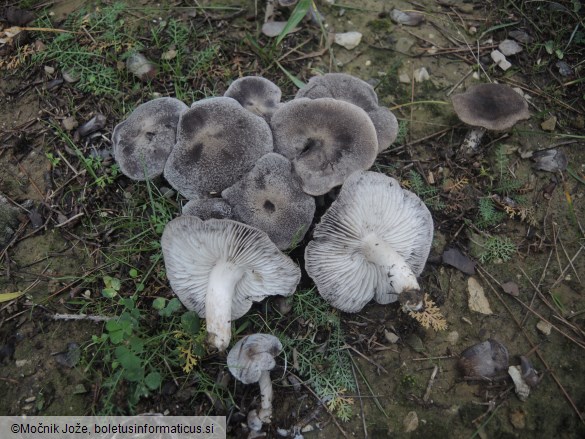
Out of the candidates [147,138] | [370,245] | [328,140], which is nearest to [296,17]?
[328,140]

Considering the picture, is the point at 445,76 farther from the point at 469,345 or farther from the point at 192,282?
the point at 192,282

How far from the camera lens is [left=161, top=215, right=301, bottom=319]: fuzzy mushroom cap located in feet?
9.14

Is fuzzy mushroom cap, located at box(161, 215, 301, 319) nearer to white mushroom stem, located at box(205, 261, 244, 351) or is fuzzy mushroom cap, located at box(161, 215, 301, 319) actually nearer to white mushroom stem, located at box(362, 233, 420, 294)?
white mushroom stem, located at box(205, 261, 244, 351)

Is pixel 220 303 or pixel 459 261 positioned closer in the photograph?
pixel 220 303

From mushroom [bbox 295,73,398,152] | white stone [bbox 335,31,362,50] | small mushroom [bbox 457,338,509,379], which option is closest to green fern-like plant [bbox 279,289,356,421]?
small mushroom [bbox 457,338,509,379]

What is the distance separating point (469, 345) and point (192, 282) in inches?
80.1

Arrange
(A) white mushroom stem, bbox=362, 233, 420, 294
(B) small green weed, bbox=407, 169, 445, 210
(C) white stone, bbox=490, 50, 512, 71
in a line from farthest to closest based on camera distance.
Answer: (C) white stone, bbox=490, 50, 512, 71 → (B) small green weed, bbox=407, 169, 445, 210 → (A) white mushroom stem, bbox=362, 233, 420, 294

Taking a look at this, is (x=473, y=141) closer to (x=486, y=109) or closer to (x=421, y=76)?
(x=486, y=109)

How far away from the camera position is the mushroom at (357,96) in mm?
3412

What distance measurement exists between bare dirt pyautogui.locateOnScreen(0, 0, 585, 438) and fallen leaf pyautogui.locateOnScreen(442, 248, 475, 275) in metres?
0.05

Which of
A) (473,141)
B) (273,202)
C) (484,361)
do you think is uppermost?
(273,202)

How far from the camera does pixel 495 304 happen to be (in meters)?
3.29

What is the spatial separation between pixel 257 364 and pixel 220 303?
0.49 meters

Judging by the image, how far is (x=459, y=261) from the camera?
3.38 m
